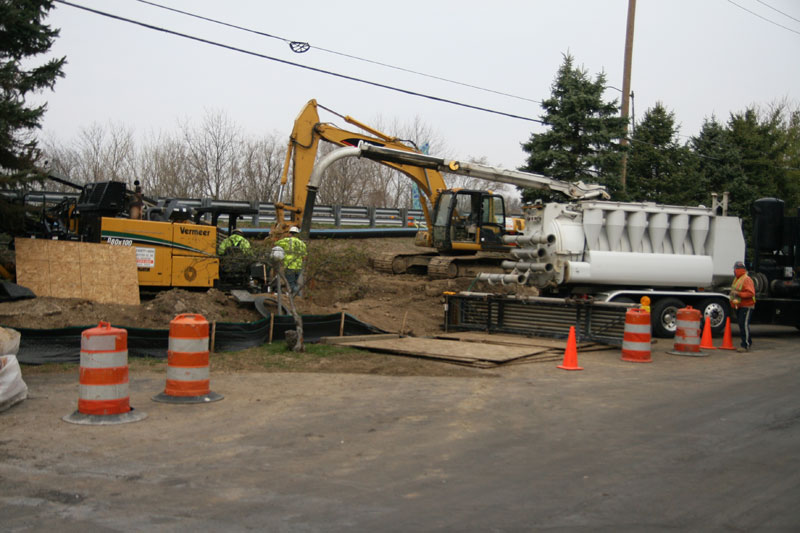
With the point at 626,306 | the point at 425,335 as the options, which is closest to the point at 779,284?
the point at 626,306

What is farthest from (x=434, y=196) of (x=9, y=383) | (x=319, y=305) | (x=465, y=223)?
(x=9, y=383)

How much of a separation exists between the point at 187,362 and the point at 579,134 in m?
25.5

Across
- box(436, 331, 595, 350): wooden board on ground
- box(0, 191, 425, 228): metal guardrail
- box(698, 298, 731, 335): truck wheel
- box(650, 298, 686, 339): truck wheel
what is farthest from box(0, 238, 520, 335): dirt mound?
box(0, 191, 425, 228): metal guardrail

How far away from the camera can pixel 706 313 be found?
18156mm

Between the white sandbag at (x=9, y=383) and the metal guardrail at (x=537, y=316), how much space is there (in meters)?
10.5

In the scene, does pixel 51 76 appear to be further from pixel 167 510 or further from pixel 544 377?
pixel 167 510

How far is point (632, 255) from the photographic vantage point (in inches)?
692

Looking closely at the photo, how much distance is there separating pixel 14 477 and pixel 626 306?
A: 12004mm

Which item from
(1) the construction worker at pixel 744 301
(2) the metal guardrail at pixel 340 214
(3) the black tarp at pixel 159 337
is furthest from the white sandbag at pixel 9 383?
(2) the metal guardrail at pixel 340 214

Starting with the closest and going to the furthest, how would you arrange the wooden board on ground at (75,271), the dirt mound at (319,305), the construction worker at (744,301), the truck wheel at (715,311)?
the dirt mound at (319,305) < the wooden board on ground at (75,271) < the construction worker at (744,301) < the truck wheel at (715,311)

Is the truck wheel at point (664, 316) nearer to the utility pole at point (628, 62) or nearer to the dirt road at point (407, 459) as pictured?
the dirt road at point (407, 459)

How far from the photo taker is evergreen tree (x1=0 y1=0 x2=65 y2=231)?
50.8ft

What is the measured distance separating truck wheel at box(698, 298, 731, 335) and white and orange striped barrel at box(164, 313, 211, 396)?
13.1 meters

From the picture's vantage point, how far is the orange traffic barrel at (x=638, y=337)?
14.0 m
